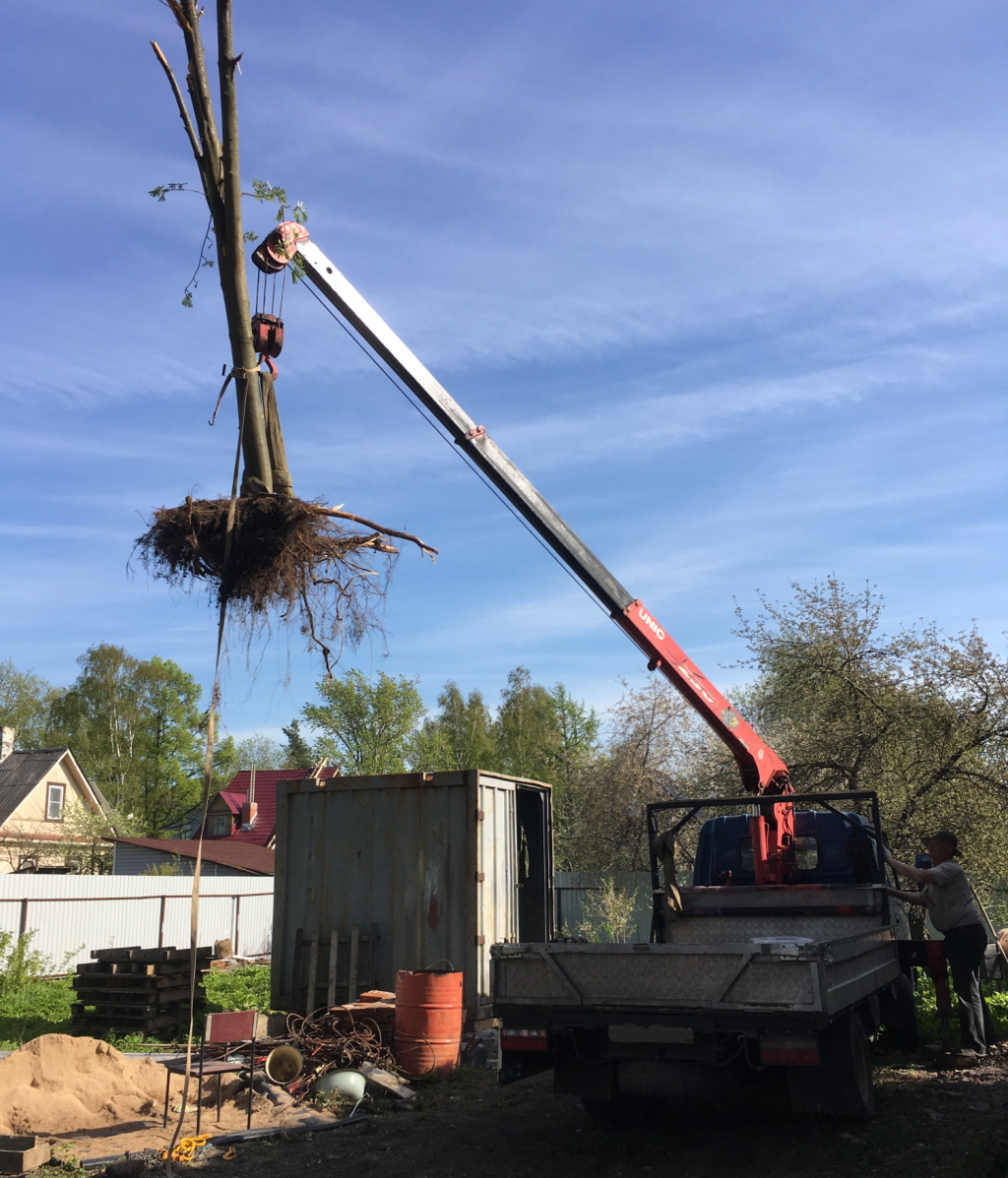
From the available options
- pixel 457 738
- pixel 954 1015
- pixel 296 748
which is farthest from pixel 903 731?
pixel 296 748

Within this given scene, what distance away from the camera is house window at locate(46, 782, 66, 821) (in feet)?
111

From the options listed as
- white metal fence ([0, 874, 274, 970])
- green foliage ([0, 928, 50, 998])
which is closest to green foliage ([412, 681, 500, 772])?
white metal fence ([0, 874, 274, 970])

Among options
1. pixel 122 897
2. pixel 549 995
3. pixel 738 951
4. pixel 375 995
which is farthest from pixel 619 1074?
pixel 122 897

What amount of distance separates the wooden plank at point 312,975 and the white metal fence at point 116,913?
606 cm

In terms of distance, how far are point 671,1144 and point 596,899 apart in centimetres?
1449

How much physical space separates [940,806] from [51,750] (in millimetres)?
31320

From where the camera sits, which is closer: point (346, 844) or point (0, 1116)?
point (0, 1116)

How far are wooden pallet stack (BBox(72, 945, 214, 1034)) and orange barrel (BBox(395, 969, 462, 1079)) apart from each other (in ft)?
10.7

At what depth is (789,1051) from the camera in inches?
193

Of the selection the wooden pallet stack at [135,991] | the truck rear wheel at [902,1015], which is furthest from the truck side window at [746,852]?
the wooden pallet stack at [135,991]

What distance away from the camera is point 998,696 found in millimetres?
13406

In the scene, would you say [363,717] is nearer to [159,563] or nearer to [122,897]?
[122,897]

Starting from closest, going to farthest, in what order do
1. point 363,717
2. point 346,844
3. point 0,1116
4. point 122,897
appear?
1. point 0,1116
2. point 346,844
3. point 122,897
4. point 363,717

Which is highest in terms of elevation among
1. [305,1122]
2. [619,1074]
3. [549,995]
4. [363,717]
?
[363,717]
